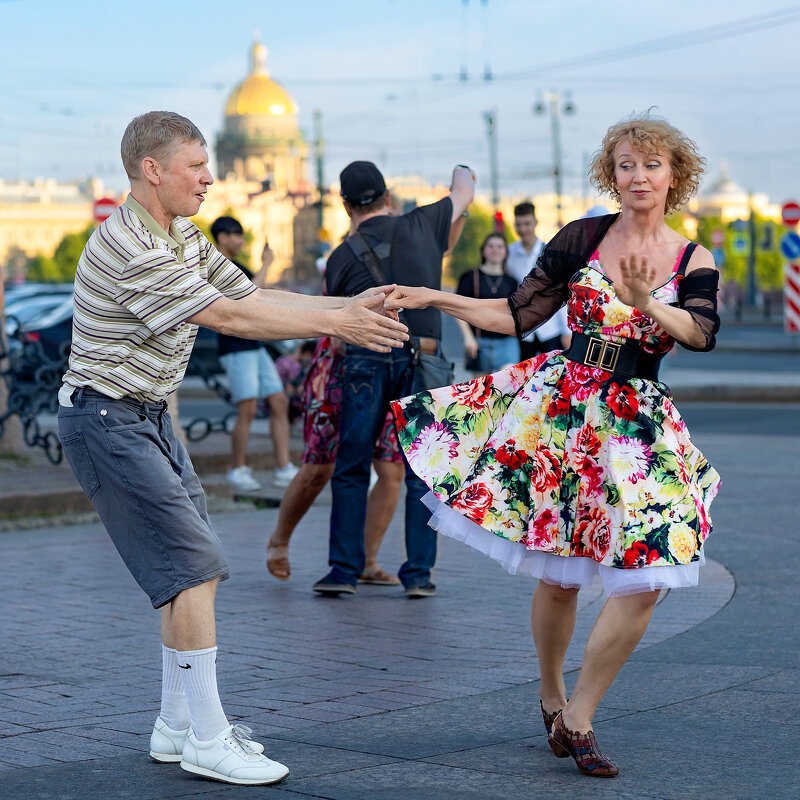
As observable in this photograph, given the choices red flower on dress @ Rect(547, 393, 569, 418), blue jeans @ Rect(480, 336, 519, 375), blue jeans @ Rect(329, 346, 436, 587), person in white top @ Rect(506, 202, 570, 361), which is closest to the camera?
red flower on dress @ Rect(547, 393, 569, 418)

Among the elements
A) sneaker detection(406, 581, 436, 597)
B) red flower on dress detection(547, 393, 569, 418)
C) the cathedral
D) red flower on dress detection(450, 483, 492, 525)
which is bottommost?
sneaker detection(406, 581, 436, 597)

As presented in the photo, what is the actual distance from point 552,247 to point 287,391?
29.2ft

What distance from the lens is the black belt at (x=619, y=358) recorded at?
3930 millimetres

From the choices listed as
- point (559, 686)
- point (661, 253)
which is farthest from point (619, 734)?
point (661, 253)

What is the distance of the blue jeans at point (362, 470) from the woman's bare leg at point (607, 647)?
2.48 metres

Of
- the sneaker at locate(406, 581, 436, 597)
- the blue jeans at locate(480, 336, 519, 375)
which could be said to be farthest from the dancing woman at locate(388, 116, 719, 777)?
the blue jeans at locate(480, 336, 519, 375)

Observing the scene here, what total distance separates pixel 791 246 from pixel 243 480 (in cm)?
1974

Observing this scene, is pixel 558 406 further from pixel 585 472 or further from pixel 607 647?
pixel 607 647

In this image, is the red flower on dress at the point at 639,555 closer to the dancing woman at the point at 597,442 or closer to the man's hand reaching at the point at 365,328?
the dancing woman at the point at 597,442

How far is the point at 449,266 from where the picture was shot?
118312 millimetres

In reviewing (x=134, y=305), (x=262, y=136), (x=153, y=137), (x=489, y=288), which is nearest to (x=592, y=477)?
(x=134, y=305)

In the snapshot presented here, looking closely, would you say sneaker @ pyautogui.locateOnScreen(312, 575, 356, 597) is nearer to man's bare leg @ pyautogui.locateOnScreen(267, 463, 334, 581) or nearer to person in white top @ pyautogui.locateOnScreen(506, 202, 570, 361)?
man's bare leg @ pyautogui.locateOnScreen(267, 463, 334, 581)

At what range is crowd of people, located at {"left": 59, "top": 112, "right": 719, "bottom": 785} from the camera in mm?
3781

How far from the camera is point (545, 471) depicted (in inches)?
155
